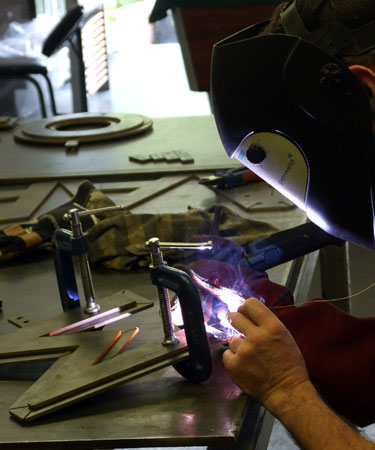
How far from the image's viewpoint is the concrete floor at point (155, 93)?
391cm

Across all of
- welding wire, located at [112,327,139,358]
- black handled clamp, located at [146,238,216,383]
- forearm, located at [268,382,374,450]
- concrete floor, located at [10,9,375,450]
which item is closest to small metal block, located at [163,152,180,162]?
concrete floor, located at [10,9,375,450]

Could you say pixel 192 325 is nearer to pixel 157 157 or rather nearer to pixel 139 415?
pixel 139 415

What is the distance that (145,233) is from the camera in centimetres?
200

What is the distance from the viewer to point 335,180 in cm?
126

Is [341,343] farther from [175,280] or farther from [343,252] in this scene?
[343,252]

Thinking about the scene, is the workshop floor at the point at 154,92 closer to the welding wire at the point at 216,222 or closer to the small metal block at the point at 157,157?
the small metal block at the point at 157,157

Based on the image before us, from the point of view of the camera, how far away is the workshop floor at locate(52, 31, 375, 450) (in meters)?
4.04

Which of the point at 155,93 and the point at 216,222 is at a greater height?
the point at 216,222

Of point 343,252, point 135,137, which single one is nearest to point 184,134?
point 135,137

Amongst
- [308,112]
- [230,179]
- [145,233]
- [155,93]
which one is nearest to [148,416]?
[308,112]

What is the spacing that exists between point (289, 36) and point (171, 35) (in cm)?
1140

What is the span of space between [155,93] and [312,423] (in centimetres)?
768

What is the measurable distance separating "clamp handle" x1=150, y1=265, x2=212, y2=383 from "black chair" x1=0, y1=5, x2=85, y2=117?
397 cm

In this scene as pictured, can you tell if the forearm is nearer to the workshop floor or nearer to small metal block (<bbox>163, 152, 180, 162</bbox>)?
small metal block (<bbox>163, 152, 180, 162</bbox>)
